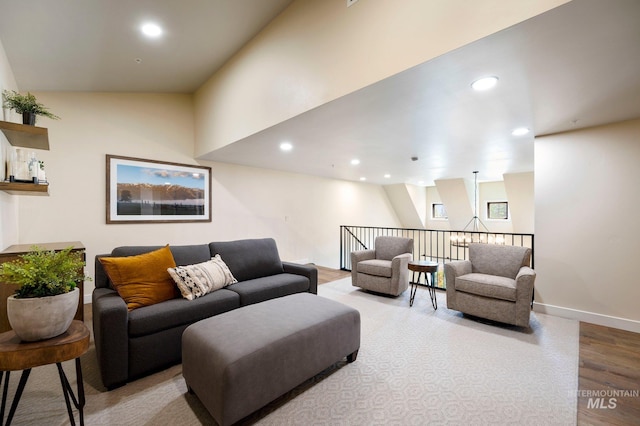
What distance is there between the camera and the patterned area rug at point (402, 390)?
64.6 inches

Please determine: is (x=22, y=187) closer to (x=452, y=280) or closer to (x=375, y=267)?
(x=375, y=267)

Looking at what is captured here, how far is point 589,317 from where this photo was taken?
3119mm

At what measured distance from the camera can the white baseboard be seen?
2.92 meters

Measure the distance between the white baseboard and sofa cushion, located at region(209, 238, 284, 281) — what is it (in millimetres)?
3426

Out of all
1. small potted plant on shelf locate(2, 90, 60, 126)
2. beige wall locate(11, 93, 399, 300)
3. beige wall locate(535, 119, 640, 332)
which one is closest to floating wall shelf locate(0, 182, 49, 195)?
small potted plant on shelf locate(2, 90, 60, 126)

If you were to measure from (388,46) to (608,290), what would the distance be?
12.0 feet

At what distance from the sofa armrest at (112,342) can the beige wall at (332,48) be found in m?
2.29

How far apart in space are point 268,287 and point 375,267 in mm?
1788

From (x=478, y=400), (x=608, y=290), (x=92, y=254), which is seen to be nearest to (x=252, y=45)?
(x=92, y=254)

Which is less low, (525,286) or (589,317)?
(525,286)

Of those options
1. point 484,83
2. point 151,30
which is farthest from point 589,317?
point 151,30

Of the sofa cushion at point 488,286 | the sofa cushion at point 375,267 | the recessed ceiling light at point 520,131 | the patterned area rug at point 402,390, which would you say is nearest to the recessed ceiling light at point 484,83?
the recessed ceiling light at point 520,131

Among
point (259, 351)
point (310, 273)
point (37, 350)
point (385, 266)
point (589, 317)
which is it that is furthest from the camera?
point (385, 266)

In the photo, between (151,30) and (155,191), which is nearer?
(151,30)
